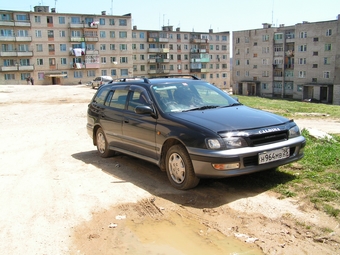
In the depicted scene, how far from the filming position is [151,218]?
4844 mm

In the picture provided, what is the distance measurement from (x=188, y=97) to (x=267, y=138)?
1.82 metres

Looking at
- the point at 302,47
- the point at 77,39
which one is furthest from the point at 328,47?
the point at 77,39

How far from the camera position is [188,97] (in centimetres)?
666

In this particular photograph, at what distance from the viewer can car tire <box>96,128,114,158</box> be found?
26.7 ft

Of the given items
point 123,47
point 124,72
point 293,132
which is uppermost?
point 123,47

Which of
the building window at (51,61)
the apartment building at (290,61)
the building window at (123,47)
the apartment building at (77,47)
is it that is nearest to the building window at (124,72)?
the apartment building at (77,47)

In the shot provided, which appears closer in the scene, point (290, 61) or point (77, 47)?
point (77, 47)

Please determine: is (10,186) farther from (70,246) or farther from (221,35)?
(221,35)

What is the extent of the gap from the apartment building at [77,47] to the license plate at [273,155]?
66.0 metres

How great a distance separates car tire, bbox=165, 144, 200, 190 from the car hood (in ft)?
1.64

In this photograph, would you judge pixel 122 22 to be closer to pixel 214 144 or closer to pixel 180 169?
pixel 180 169

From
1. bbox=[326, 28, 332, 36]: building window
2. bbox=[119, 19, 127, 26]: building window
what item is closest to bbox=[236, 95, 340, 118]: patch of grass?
bbox=[326, 28, 332, 36]: building window

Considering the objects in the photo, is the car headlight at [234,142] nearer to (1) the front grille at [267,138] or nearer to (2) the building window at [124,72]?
(1) the front grille at [267,138]

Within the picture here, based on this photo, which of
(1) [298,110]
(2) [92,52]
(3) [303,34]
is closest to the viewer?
(1) [298,110]
